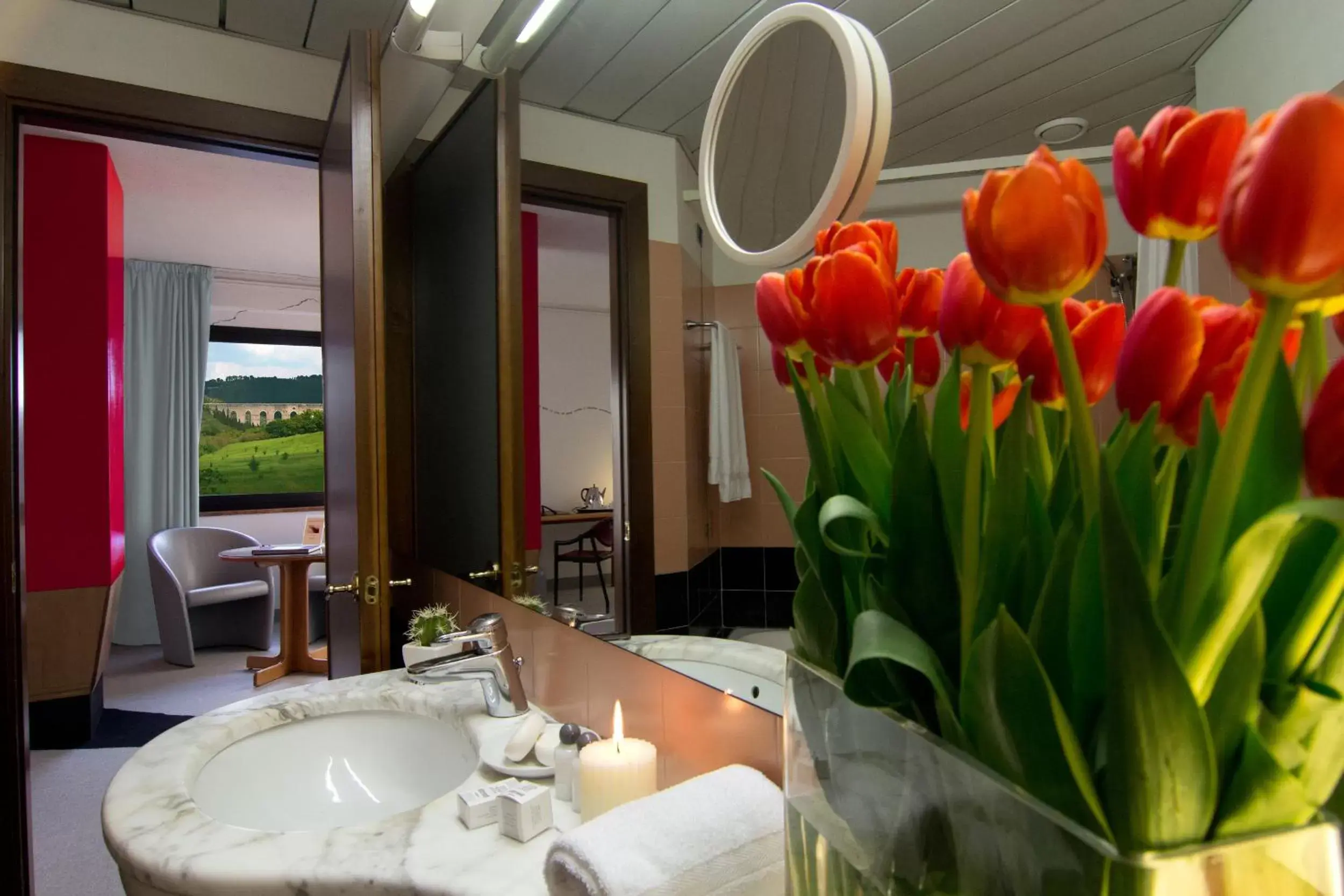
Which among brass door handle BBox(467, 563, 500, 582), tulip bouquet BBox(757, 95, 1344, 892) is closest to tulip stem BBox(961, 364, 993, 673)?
tulip bouquet BBox(757, 95, 1344, 892)

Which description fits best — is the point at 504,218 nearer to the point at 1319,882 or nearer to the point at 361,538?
the point at 361,538

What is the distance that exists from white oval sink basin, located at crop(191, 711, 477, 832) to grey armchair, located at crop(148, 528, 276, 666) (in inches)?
151

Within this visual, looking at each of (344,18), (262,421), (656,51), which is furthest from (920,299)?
(262,421)

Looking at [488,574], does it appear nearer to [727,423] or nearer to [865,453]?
[727,423]

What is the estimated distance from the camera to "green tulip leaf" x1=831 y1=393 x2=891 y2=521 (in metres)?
0.38

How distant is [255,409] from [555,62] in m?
6.05

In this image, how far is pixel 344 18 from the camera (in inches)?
69.0

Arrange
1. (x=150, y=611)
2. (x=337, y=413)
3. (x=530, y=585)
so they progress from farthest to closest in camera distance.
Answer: (x=150, y=611)
(x=337, y=413)
(x=530, y=585)

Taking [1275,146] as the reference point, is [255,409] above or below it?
above

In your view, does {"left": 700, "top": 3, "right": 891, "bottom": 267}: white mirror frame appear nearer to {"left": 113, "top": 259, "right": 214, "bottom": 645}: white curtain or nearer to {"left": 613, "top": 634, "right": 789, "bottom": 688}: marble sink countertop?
{"left": 613, "top": 634, "right": 789, "bottom": 688}: marble sink countertop

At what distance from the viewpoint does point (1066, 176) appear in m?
0.24

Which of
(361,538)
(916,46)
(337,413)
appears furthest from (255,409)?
(916,46)

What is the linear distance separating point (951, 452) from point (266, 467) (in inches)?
267

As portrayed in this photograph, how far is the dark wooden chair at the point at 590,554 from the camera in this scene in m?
1.10
